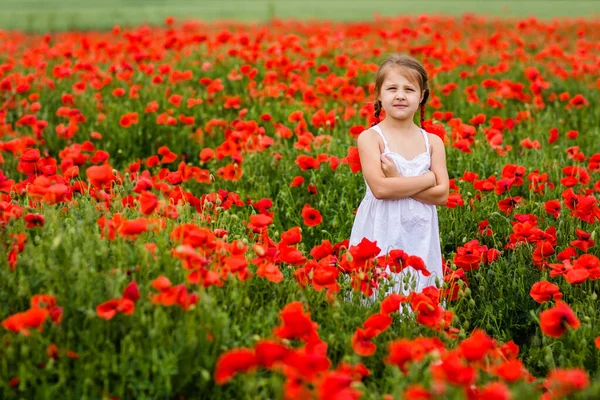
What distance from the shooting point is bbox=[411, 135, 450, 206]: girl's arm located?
11.1ft

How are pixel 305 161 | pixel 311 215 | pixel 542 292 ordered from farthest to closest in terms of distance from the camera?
1. pixel 305 161
2. pixel 311 215
3. pixel 542 292

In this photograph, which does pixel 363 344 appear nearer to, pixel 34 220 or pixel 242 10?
pixel 34 220

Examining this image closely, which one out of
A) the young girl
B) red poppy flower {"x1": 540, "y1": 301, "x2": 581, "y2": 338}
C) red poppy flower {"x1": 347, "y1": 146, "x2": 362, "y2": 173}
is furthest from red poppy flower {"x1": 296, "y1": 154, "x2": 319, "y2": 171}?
red poppy flower {"x1": 540, "y1": 301, "x2": 581, "y2": 338}

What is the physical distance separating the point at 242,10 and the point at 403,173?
56.8 feet

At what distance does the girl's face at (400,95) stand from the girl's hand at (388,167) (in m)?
0.22

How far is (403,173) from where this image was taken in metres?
3.42

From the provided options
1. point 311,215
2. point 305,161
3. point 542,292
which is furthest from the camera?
point 305,161

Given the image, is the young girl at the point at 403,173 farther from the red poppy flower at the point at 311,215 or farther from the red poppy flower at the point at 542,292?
the red poppy flower at the point at 542,292

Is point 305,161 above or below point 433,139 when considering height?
below

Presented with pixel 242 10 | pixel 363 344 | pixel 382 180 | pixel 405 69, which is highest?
pixel 405 69

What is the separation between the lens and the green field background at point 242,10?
→ 15688mm

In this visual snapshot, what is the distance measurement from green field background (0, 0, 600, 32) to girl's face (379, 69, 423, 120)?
12.1m

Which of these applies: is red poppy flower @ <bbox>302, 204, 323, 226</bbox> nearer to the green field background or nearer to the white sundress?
the white sundress

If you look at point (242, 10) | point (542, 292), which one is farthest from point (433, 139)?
point (242, 10)
